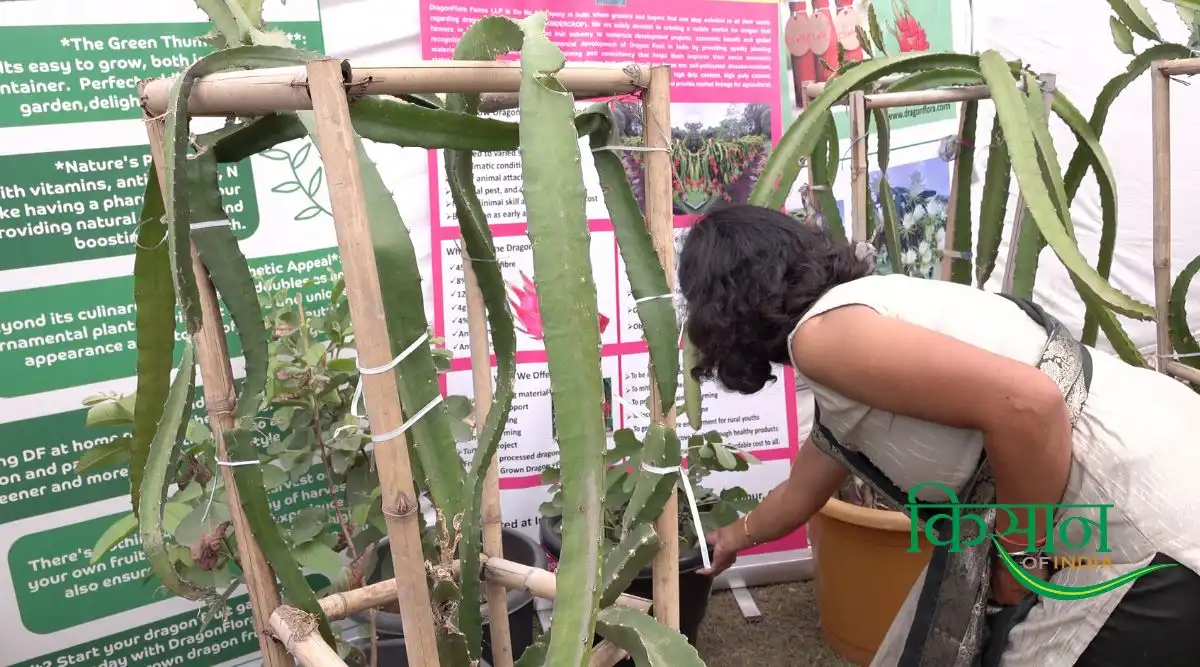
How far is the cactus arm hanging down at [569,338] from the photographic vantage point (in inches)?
21.2

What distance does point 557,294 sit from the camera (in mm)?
540

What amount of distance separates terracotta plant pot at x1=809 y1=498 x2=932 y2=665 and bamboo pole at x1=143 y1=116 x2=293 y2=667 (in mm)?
1142

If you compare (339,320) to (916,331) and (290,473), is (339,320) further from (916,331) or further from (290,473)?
(916,331)

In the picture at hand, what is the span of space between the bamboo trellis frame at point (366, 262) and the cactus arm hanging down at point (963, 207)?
102 cm

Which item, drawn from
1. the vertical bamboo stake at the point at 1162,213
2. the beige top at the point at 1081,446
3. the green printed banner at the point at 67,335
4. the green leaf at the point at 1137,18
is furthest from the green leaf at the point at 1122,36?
the green printed banner at the point at 67,335

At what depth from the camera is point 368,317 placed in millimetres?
571

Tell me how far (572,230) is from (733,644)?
62.2 inches

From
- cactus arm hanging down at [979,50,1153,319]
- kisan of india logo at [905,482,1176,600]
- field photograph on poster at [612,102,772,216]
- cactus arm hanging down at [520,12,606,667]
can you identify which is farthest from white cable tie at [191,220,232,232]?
field photograph on poster at [612,102,772,216]

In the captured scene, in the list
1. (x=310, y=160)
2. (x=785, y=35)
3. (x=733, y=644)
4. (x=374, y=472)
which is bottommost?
(x=733, y=644)

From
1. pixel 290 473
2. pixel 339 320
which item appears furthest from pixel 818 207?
pixel 290 473

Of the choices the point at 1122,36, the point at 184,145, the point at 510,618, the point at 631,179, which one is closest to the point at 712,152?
the point at 631,179

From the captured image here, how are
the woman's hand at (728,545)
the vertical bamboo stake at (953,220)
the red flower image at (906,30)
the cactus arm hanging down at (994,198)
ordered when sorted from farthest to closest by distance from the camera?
1. the red flower image at (906,30)
2. the vertical bamboo stake at (953,220)
3. the cactus arm hanging down at (994,198)
4. the woman's hand at (728,545)

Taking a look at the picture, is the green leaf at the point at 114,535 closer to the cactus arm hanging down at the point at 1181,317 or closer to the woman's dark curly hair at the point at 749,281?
the woman's dark curly hair at the point at 749,281

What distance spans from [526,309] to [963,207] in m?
0.91
